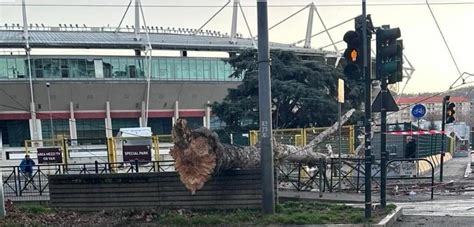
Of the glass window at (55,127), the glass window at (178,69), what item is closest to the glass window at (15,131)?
the glass window at (55,127)

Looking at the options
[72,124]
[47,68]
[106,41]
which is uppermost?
[106,41]

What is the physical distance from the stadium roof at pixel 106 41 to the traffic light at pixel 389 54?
48177mm

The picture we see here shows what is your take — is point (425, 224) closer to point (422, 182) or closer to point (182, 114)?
point (422, 182)

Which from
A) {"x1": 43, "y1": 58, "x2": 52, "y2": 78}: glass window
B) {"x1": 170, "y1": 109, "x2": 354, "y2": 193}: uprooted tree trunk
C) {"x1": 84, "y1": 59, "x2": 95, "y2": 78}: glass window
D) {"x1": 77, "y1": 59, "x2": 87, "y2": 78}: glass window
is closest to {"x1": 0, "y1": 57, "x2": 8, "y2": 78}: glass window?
{"x1": 43, "y1": 58, "x2": 52, "y2": 78}: glass window

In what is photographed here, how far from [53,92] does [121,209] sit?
48418mm

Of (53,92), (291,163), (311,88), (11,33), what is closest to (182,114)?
(53,92)

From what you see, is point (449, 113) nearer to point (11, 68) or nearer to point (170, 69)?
point (170, 69)

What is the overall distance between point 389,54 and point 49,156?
17.0m

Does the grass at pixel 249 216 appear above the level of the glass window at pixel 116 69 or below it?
below

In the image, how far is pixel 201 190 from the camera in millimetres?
8453

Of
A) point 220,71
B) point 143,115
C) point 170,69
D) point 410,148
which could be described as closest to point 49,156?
point 410,148

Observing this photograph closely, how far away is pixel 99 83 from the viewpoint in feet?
176

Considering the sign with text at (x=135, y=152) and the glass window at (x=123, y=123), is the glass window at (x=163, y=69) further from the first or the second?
the sign with text at (x=135, y=152)

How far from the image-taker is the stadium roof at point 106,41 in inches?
2067
